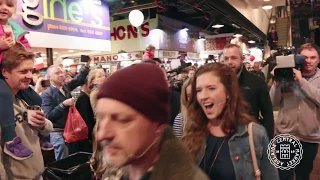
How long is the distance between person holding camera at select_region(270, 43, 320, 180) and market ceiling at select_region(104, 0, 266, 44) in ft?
12.0

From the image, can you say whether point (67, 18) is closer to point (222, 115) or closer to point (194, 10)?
point (222, 115)

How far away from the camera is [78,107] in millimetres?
3863

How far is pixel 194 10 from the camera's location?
9.75 metres

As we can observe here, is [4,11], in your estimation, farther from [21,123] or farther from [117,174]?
[117,174]

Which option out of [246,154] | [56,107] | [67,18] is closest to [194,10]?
[67,18]

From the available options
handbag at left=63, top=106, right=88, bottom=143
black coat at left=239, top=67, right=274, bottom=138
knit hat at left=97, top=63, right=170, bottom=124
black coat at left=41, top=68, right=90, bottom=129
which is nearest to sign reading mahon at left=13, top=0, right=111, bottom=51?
black coat at left=41, top=68, right=90, bottom=129

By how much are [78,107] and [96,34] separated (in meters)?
1.84

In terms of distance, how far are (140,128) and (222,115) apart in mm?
A: 1005

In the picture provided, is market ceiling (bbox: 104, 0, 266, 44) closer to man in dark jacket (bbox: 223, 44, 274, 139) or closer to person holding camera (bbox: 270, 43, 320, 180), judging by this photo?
man in dark jacket (bbox: 223, 44, 274, 139)

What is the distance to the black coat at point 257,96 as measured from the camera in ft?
9.57

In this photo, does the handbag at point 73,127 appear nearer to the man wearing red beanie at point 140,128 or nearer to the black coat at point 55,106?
the black coat at point 55,106

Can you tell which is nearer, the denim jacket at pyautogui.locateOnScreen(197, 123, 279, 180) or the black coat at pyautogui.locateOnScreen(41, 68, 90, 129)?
the denim jacket at pyautogui.locateOnScreen(197, 123, 279, 180)

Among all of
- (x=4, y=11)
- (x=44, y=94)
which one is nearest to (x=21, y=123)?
(x=4, y=11)

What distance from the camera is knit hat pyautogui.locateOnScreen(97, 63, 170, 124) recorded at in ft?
2.65
